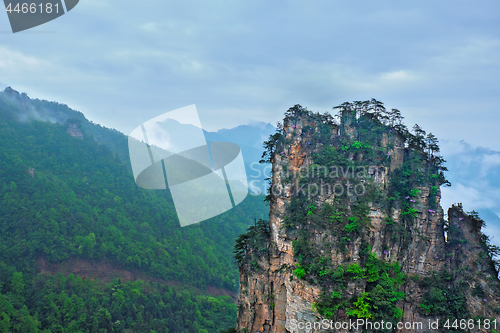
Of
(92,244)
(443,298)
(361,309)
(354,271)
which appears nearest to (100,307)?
A: (92,244)

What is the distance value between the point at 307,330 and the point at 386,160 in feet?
45.0

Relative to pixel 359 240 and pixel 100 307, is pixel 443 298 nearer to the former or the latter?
pixel 359 240

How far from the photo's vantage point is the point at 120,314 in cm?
3581

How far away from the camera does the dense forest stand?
1359 inches

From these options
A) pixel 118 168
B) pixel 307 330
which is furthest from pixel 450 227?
pixel 118 168

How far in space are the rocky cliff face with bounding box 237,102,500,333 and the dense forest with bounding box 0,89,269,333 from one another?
69.0 feet

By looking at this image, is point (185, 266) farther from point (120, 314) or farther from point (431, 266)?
Answer: point (431, 266)

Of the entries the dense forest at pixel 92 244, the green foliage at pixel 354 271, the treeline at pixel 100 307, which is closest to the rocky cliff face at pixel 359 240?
the green foliage at pixel 354 271

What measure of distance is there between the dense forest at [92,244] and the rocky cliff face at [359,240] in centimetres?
2102

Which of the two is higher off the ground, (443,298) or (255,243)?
(255,243)

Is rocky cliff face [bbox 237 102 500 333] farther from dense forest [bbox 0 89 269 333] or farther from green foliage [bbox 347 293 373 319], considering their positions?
dense forest [bbox 0 89 269 333]

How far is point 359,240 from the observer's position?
1964cm

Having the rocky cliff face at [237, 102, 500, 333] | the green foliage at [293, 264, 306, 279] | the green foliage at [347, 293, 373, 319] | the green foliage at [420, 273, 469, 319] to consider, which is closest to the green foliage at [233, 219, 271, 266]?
the rocky cliff face at [237, 102, 500, 333]

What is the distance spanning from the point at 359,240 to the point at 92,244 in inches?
1636
